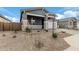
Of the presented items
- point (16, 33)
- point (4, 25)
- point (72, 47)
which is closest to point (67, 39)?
point (72, 47)

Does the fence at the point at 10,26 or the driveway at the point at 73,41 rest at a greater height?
the fence at the point at 10,26

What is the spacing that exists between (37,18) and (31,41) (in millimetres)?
422

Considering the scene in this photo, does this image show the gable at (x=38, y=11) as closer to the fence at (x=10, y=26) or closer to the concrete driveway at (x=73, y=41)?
the fence at (x=10, y=26)

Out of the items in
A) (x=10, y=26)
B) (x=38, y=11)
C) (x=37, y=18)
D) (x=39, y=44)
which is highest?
(x=38, y=11)

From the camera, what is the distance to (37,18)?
2805 millimetres

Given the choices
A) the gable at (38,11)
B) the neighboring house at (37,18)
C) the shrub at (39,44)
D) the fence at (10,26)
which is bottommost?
the shrub at (39,44)

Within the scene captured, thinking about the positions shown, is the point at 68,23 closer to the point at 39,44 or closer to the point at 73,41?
the point at 73,41

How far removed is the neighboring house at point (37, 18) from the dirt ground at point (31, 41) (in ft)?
0.41

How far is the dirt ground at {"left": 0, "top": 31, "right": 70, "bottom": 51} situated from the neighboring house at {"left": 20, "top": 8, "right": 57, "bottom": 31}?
0.41ft

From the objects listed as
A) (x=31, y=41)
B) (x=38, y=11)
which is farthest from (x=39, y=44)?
(x=38, y=11)

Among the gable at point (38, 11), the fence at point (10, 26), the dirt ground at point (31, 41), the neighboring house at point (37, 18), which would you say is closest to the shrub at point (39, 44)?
the dirt ground at point (31, 41)

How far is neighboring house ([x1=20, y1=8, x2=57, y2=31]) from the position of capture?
9.16ft

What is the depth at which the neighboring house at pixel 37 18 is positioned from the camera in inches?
110

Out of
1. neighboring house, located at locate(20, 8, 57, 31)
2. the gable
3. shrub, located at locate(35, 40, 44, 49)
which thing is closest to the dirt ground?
shrub, located at locate(35, 40, 44, 49)
